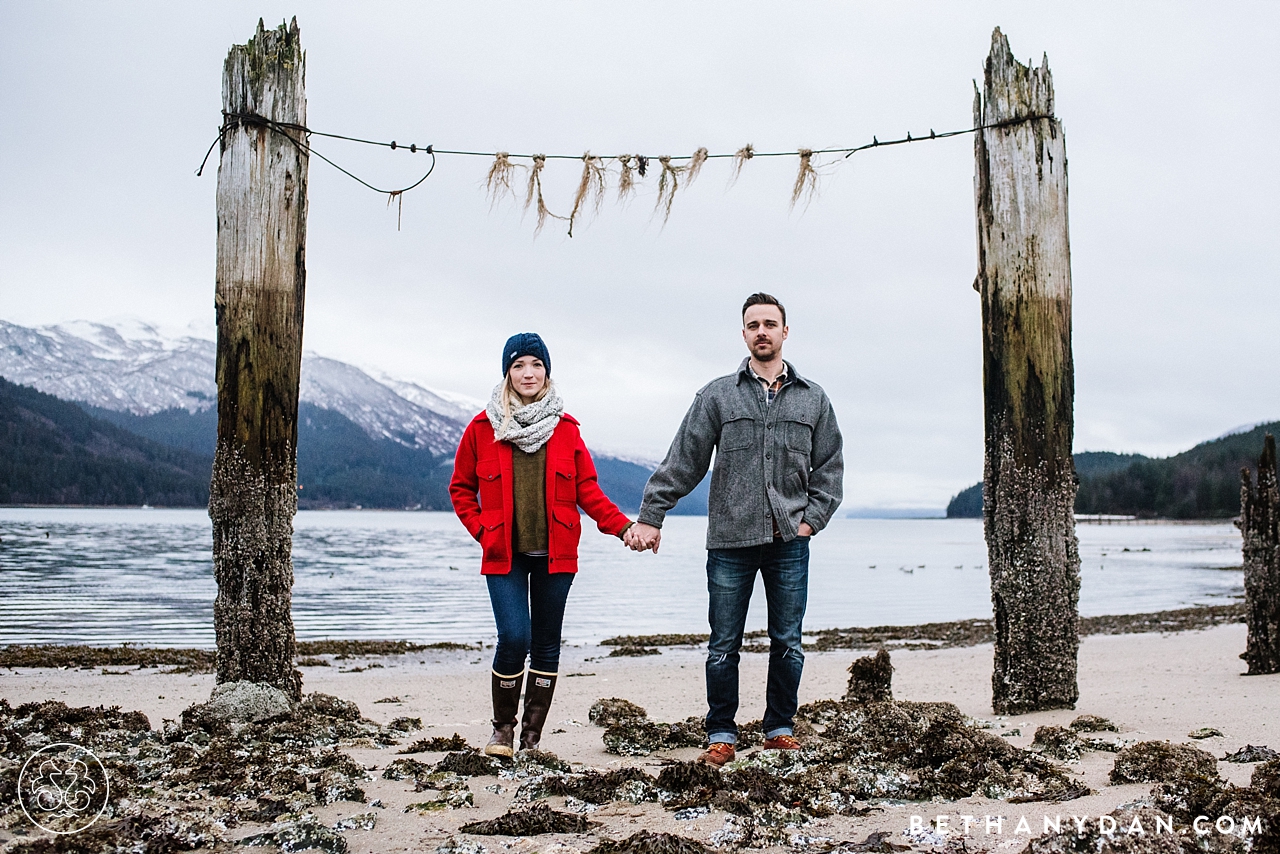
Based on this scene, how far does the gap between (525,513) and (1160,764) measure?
320cm

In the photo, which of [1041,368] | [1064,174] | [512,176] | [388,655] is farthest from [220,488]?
[388,655]

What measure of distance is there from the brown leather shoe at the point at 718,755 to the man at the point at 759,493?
0.02m

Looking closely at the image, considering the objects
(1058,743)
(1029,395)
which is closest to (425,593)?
(1029,395)

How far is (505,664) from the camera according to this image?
5.21 m

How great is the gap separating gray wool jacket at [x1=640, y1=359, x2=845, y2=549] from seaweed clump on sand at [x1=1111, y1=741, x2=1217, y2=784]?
173cm

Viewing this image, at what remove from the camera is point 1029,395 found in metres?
6.38

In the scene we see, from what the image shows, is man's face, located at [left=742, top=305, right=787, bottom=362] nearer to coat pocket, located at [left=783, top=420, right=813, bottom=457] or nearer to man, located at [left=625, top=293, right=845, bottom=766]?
man, located at [left=625, top=293, right=845, bottom=766]

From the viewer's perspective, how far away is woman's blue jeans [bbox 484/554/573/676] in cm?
514

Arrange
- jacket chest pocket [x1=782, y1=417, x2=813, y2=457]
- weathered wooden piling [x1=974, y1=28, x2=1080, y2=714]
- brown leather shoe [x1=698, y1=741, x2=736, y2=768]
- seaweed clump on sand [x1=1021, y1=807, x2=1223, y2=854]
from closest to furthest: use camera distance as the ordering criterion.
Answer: seaweed clump on sand [x1=1021, y1=807, x2=1223, y2=854] < brown leather shoe [x1=698, y1=741, x2=736, y2=768] < jacket chest pocket [x1=782, y1=417, x2=813, y2=457] < weathered wooden piling [x1=974, y1=28, x2=1080, y2=714]

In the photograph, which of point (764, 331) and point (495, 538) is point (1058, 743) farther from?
point (495, 538)

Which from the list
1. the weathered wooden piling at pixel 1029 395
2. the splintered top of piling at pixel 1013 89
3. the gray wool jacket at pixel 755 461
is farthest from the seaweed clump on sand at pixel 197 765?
the splintered top of piling at pixel 1013 89

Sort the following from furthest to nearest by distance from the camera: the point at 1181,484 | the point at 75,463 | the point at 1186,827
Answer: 1. the point at 75,463
2. the point at 1181,484
3. the point at 1186,827

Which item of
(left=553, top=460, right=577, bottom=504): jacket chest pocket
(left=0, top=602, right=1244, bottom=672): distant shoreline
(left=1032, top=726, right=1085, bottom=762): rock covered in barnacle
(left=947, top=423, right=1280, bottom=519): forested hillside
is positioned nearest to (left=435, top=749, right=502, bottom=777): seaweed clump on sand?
(left=553, top=460, right=577, bottom=504): jacket chest pocket

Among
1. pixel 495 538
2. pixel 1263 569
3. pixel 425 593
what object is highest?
pixel 495 538
